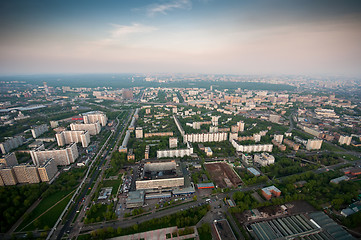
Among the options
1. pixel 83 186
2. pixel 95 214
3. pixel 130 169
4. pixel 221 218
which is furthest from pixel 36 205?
pixel 221 218

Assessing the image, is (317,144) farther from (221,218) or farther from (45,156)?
(45,156)

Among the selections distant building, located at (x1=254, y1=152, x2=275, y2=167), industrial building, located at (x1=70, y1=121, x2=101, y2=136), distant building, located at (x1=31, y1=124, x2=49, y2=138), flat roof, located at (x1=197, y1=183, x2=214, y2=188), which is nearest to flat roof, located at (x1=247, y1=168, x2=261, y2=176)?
distant building, located at (x1=254, y1=152, x2=275, y2=167)

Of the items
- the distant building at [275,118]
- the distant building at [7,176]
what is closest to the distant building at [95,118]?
the distant building at [7,176]

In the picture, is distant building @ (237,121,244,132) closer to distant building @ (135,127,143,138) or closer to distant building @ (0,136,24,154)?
distant building @ (135,127,143,138)

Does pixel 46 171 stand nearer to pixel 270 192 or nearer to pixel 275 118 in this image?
pixel 270 192

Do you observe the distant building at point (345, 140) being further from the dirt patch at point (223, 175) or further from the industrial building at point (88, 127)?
the industrial building at point (88, 127)

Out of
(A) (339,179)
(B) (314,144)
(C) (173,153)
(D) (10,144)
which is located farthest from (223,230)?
(D) (10,144)
